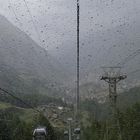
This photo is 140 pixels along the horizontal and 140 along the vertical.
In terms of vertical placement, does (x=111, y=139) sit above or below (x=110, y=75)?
below

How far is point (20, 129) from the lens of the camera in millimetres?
113125

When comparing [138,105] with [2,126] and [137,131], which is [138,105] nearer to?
[137,131]

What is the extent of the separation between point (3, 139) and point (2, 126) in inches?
166

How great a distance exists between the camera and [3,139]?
85.1 meters

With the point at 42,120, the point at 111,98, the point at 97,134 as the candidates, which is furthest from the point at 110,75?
the point at 42,120

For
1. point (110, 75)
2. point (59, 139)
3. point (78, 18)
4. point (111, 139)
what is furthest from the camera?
point (59, 139)

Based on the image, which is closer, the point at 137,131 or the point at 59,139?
the point at 137,131

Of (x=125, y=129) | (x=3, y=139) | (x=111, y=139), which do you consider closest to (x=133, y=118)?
(x=125, y=129)

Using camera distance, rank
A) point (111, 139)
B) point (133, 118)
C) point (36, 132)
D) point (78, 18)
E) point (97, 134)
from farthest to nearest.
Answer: point (97, 134) → point (133, 118) → point (111, 139) → point (36, 132) → point (78, 18)

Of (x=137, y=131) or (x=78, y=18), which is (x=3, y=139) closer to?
(x=137, y=131)

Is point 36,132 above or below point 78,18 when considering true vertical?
below

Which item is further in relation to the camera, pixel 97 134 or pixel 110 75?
pixel 97 134

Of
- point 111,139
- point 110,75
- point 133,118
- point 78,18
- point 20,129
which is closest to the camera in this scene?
point 78,18

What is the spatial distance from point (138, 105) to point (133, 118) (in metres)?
6.02
